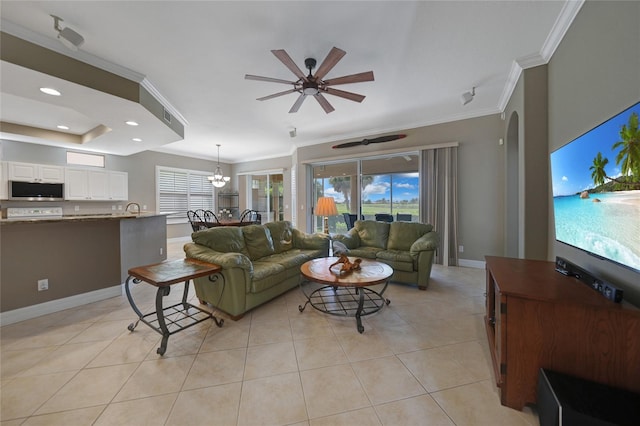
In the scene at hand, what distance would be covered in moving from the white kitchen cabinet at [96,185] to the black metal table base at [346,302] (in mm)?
5919

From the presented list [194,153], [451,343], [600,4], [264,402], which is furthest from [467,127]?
[194,153]

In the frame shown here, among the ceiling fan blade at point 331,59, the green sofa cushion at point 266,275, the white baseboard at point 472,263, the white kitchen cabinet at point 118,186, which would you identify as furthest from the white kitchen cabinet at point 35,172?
the white baseboard at point 472,263

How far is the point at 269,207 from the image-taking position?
Result: 8148 millimetres

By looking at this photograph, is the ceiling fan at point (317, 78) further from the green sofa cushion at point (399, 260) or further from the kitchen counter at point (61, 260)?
the kitchen counter at point (61, 260)

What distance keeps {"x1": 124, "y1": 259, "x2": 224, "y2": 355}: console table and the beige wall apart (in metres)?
3.00

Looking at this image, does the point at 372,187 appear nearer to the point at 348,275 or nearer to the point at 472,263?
the point at 472,263

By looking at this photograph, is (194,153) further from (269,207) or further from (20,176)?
(20,176)

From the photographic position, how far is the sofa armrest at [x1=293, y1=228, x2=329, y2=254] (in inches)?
152

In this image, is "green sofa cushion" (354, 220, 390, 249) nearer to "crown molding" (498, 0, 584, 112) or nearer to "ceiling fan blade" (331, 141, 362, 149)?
"ceiling fan blade" (331, 141, 362, 149)

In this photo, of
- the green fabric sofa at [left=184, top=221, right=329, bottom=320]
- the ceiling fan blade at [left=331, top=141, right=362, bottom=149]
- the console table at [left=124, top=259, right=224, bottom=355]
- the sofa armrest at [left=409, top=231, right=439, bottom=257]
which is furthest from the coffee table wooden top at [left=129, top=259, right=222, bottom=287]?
the ceiling fan blade at [left=331, top=141, right=362, bottom=149]

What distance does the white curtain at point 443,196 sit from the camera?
4445 mm

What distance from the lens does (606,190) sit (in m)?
1.36

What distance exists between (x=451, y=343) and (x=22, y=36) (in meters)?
4.78

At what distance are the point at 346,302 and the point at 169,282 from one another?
192 centimetres
